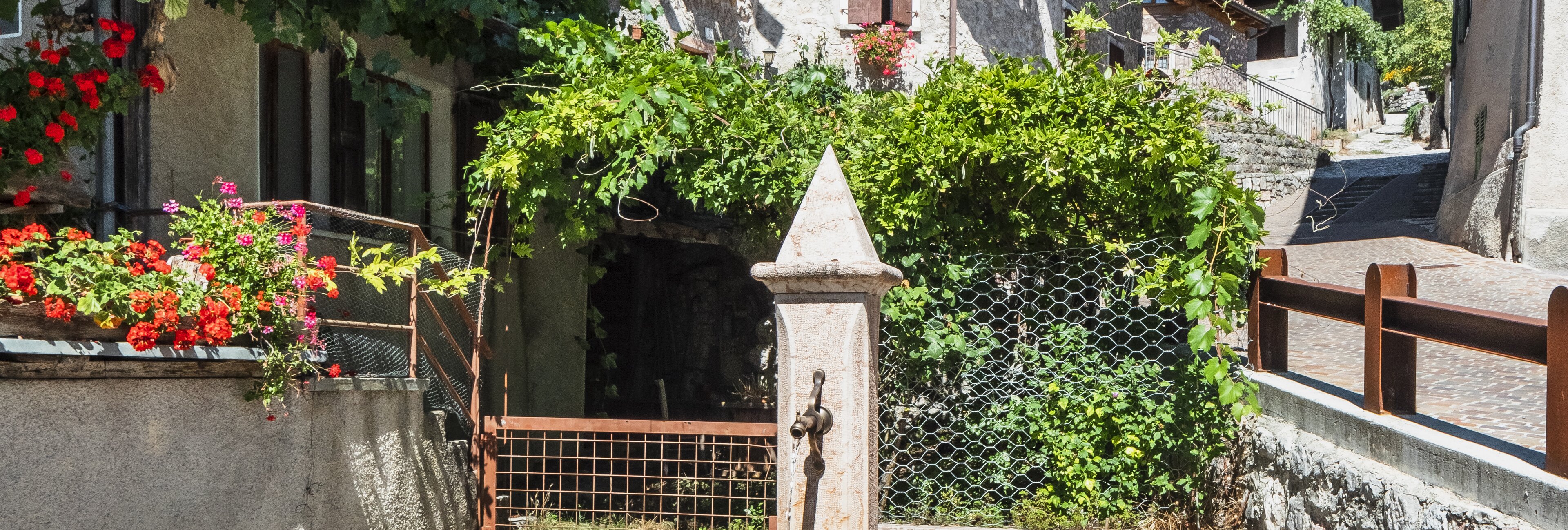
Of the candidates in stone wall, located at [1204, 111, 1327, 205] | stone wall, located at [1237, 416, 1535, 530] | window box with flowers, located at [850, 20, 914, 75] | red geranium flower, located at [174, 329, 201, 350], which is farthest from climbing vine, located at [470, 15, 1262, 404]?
stone wall, located at [1204, 111, 1327, 205]

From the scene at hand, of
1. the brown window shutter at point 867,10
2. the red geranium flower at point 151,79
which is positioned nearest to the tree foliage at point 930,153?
the red geranium flower at point 151,79

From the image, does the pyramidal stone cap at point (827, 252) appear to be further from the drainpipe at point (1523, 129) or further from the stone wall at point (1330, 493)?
the drainpipe at point (1523, 129)

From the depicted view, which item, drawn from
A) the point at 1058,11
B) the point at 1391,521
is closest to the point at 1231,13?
the point at 1058,11

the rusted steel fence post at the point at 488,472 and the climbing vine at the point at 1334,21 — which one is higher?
the climbing vine at the point at 1334,21

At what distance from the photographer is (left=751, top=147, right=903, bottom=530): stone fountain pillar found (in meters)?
3.56

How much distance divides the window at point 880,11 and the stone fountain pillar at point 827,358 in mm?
9215

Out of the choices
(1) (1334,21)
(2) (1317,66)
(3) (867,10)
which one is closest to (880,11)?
(3) (867,10)

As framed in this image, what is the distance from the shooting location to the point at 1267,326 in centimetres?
569

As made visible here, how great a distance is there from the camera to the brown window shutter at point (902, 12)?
42.0 feet

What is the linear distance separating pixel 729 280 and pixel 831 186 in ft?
21.9

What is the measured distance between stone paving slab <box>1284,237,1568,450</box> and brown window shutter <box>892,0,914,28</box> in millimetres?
4875

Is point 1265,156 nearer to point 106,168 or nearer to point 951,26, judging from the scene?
point 951,26

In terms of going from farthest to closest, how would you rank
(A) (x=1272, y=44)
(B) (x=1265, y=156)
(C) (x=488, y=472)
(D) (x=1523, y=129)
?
1. (A) (x=1272, y=44)
2. (B) (x=1265, y=156)
3. (D) (x=1523, y=129)
4. (C) (x=488, y=472)

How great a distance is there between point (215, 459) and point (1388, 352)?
4.75 meters
